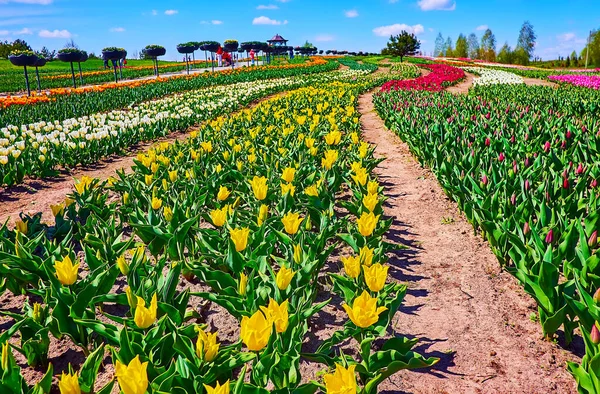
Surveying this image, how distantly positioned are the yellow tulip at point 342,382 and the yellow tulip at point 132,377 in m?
0.68

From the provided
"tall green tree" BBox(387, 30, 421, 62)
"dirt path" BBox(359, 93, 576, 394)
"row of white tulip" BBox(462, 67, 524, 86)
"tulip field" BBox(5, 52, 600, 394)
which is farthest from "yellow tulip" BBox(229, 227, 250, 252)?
"tall green tree" BBox(387, 30, 421, 62)

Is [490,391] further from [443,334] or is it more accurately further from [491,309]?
[491,309]

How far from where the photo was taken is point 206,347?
1.95 metres

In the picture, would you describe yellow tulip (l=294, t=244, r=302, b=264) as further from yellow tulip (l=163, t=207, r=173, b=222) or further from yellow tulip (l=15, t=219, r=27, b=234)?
yellow tulip (l=15, t=219, r=27, b=234)

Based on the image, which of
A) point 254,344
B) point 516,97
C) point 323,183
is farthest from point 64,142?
point 516,97

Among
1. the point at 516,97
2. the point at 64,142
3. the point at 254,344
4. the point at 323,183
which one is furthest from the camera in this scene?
the point at 516,97

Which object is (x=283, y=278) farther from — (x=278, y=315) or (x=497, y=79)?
(x=497, y=79)

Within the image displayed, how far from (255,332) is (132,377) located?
49cm

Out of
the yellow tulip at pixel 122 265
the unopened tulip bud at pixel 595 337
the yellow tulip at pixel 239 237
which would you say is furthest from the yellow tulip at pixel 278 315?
the unopened tulip bud at pixel 595 337

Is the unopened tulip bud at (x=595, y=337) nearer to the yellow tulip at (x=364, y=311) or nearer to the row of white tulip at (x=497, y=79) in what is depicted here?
the yellow tulip at (x=364, y=311)

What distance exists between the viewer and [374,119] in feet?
42.9

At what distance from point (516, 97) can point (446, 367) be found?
41.5ft

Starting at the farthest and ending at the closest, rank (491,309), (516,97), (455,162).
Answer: (516,97)
(455,162)
(491,309)

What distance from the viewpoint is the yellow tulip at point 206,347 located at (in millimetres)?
1920
